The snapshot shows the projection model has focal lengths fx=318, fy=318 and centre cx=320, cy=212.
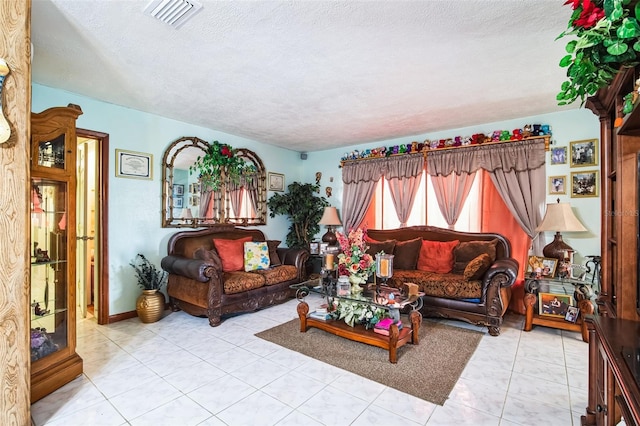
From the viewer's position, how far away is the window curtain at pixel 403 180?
15.6 ft

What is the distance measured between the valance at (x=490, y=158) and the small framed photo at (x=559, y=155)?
0.33 ft

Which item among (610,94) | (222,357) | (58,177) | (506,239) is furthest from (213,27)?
(506,239)

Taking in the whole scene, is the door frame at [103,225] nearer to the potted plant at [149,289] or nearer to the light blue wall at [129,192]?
the light blue wall at [129,192]

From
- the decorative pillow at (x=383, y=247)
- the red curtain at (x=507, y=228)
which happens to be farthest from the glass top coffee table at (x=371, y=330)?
the red curtain at (x=507, y=228)

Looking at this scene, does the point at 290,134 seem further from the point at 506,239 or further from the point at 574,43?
the point at 574,43

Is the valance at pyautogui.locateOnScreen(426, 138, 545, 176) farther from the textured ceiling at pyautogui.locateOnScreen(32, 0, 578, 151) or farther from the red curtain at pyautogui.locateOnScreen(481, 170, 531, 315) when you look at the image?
the textured ceiling at pyautogui.locateOnScreen(32, 0, 578, 151)

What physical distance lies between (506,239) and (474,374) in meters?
2.07

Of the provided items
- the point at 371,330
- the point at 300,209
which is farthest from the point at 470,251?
the point at 300,209

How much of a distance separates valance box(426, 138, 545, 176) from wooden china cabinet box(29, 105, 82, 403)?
13.5ft

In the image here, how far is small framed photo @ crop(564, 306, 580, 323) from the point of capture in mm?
3146

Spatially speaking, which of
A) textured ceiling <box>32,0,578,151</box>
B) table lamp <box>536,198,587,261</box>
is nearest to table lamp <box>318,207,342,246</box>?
textured ceiling <box>32,0,578,151</box>

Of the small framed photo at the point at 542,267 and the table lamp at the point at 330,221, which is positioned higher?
the table lamp at the point at 330,221

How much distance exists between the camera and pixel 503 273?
3168 millimetres

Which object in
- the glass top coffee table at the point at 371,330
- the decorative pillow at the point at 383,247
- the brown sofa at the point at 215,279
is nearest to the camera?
the glass top coffee table at the point at 371,330
